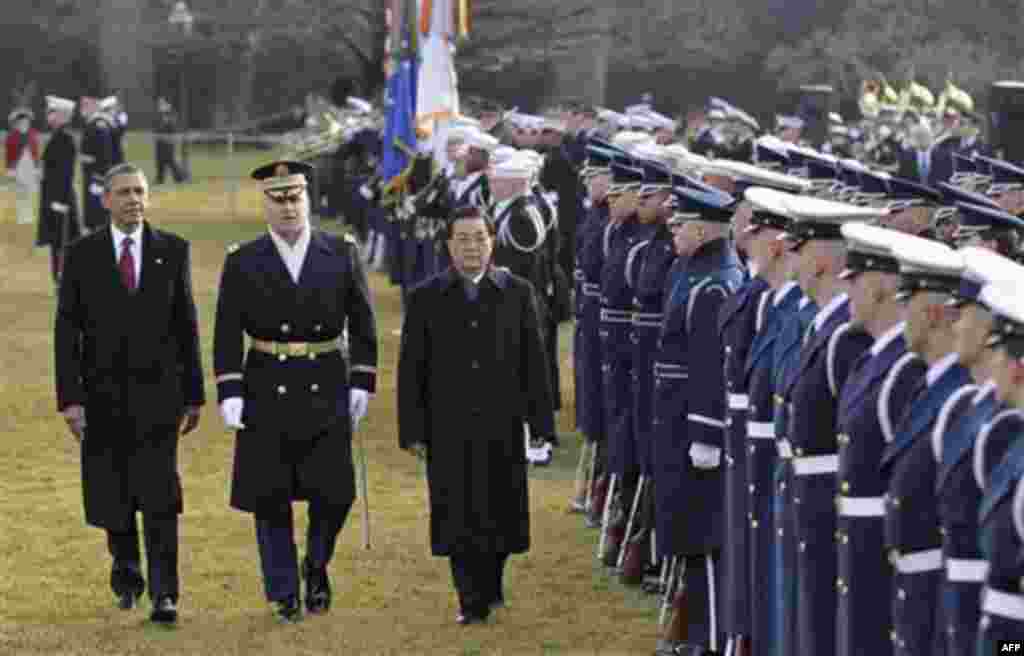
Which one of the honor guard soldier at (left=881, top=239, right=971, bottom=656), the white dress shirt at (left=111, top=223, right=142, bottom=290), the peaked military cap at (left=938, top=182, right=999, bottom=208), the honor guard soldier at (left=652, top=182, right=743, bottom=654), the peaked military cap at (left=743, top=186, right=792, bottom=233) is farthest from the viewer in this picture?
the white dress shirt at (left=111, top=223, right=142, bottom=290)

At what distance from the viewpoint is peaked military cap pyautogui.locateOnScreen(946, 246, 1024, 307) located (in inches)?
252

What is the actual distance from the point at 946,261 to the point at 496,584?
479 cm

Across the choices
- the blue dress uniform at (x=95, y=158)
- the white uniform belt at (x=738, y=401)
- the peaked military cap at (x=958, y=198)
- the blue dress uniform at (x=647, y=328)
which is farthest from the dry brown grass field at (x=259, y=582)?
the blue dress uniform at (x=95, y=158)

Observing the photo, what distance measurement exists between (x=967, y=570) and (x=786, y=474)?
1770 mm

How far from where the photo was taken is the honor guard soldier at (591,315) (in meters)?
13.2

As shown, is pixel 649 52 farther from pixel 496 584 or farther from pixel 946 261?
pixel 946 261

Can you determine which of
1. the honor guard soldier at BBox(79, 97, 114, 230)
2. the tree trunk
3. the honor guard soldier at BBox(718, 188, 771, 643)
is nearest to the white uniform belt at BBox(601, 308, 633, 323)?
the honor guard soldier at BBox(718, 188, 771, 643)

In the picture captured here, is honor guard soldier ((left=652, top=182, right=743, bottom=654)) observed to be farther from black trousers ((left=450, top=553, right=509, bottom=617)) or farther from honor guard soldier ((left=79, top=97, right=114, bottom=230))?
honor guard soldier ((left=79, top=97, right=114, bottom=230))

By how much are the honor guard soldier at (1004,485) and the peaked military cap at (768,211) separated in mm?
2530

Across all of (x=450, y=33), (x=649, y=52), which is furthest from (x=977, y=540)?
(x=649, y=52)

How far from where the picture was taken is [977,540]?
6.37 metres

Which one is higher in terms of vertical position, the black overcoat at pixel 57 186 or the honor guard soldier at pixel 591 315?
the honor guard soldier at pixel 591 315

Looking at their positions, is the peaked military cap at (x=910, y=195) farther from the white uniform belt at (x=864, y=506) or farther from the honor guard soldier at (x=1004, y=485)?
the honor guard soldier at (x=1004, y=485)

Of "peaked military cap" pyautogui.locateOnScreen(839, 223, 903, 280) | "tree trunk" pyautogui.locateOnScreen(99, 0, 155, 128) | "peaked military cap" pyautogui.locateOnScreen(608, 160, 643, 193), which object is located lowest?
"tree trunk" pyautogui.locateOnScreen(99, 0, 155, 128)
